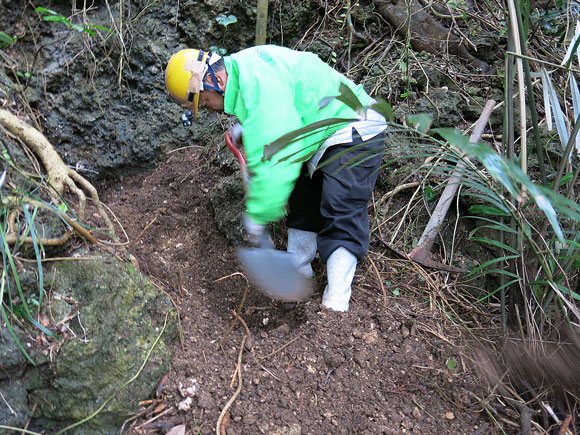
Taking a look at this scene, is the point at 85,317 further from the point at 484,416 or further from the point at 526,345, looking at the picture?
the point at 526,345

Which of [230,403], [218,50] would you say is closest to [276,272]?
[230,403]

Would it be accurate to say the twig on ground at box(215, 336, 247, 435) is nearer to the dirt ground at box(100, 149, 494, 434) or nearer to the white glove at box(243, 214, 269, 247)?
the dirt ground at box(100, 149, 494, 434)

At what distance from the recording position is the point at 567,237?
1855 mm

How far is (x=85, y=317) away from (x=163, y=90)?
1916 mm

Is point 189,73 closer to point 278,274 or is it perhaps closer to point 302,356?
point 278,274

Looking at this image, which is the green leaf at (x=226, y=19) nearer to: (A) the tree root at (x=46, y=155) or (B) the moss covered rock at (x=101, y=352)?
(A) the tree root at (x=46, y=155)

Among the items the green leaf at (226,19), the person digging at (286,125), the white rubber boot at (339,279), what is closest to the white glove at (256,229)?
the person digging at (286,125)

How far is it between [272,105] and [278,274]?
82 cm

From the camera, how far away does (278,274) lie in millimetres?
2326

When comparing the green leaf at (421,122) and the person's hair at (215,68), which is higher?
the green leaf at (421,122)

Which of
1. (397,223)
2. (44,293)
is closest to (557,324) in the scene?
(397,223)

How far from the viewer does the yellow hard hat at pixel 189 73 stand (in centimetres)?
205

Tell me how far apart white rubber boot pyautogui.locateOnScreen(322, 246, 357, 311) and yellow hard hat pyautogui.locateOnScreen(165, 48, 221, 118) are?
3.08 ft

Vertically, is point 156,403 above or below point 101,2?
below
